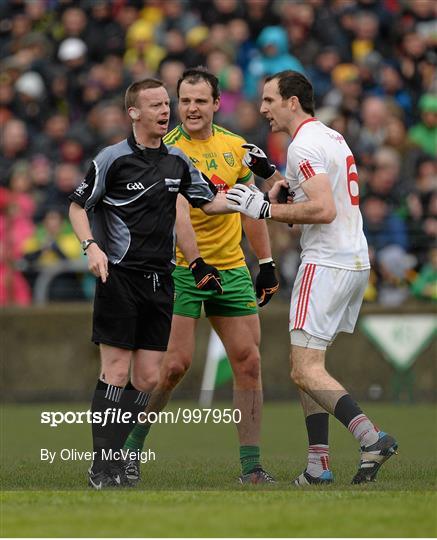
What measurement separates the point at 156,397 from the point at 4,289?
23.7ft

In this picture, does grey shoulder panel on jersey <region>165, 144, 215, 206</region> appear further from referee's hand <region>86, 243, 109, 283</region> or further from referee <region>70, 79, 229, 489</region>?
→ referee's hand <region>86, 243, 109, 283</region>

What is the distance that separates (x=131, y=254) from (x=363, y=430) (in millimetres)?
1713

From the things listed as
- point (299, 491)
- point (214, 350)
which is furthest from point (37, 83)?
point (299, 491)

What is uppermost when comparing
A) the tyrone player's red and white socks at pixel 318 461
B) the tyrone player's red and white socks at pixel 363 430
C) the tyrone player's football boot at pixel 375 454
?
the tyrone player's red and white socks at pixel 363 430

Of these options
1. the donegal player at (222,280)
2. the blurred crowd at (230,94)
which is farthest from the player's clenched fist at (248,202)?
the blurred crowd at (230,94)

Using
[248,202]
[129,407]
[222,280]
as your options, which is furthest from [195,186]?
[129,407]

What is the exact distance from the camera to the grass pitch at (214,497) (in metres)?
6.57

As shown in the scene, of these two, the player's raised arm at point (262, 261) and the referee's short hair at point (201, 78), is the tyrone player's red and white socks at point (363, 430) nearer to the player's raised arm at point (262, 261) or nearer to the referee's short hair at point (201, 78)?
the player's raised arm at point (262, 261)

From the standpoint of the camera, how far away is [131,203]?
8.41 meters

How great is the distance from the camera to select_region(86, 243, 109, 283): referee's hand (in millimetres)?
8062

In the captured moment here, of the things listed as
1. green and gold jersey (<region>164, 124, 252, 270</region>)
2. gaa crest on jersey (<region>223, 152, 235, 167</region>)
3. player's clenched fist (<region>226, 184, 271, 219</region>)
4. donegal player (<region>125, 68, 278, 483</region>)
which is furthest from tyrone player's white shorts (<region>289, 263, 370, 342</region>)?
gaa crest on jersey (<region>223, 152, 235, 167</region>)

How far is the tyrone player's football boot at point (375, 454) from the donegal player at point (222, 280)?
1.02 m

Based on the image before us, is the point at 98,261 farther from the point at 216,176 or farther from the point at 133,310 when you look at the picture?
the point at 216,176

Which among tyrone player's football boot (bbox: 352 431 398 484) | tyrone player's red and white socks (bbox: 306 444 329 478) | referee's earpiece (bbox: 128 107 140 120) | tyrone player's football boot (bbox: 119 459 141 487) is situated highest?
referee's earpiece (bbox: 128 107 140 120)
